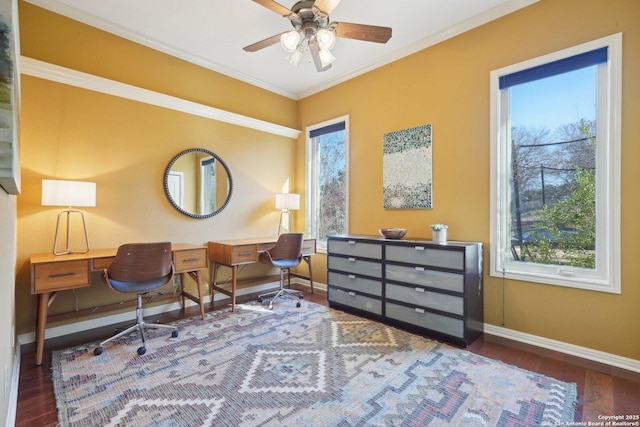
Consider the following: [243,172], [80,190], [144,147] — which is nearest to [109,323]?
[80,190]

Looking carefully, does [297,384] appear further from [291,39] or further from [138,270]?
[291,39]

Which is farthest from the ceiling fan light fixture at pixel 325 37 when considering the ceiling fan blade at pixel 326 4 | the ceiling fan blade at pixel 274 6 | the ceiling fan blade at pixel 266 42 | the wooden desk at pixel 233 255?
the wooden desk at pixel 233 255

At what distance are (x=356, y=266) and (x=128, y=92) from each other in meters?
3.12

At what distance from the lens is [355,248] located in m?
3.40

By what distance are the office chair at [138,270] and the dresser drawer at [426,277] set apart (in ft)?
7.16

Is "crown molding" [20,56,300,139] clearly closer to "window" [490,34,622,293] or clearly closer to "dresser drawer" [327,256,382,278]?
"dresser drawer" [327,256,382,278]


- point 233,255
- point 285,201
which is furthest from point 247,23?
point 233,255

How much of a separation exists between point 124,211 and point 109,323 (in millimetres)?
1172

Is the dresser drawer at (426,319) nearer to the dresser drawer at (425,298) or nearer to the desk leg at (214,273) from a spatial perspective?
the dresser drawer at (425,298)

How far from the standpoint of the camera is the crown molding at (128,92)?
2.64 metres

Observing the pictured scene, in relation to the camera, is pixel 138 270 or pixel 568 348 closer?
pixel 568 348

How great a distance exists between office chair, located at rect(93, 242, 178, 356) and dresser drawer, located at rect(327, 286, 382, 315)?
175 cm

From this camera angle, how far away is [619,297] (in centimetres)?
224

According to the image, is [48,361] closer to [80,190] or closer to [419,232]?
[80,190]
